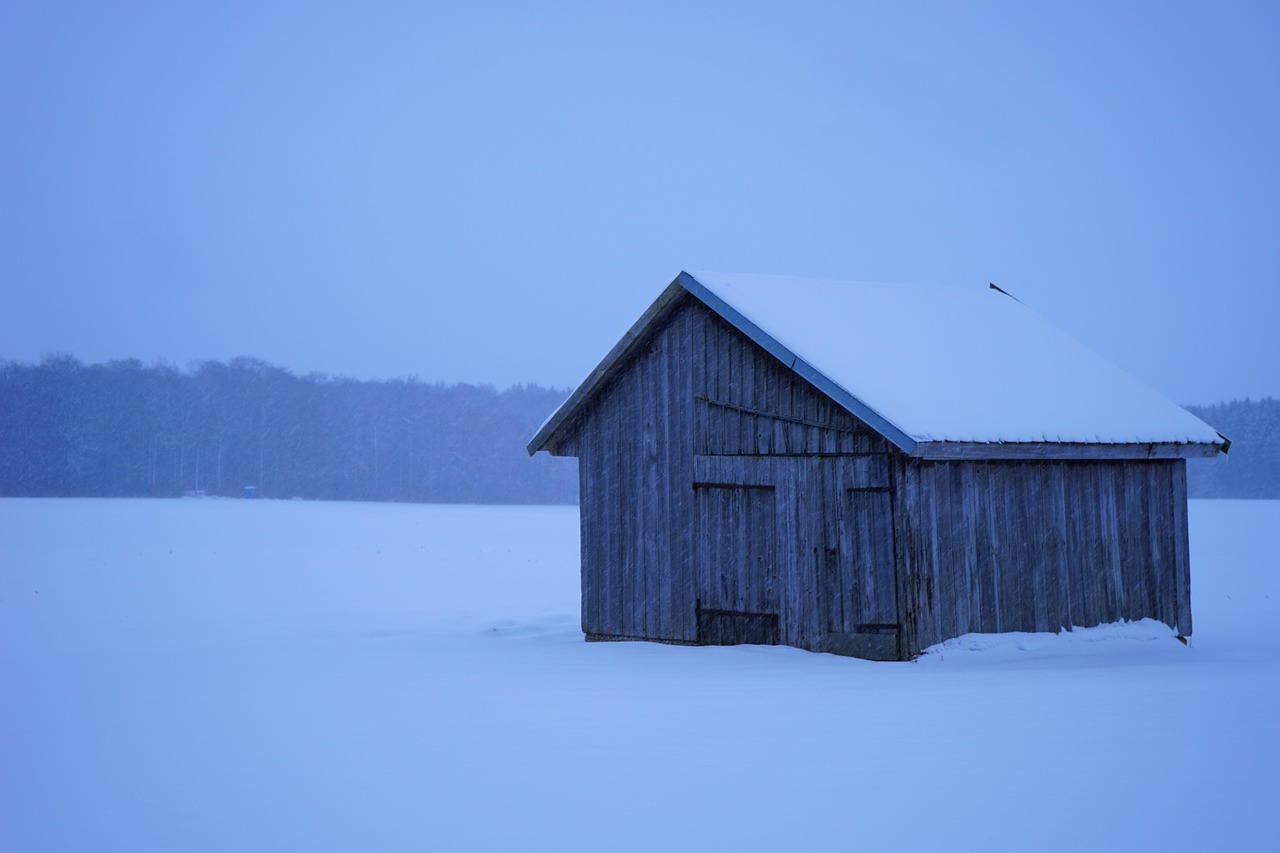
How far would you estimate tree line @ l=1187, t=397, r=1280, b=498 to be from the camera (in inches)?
4437

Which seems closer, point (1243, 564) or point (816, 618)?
point (816, 618)

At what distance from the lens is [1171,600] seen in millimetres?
17062

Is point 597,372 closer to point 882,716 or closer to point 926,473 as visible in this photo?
point 926,473

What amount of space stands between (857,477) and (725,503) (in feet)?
6.66

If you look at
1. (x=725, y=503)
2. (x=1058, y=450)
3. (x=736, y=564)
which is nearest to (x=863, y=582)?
(x=736, y=564)

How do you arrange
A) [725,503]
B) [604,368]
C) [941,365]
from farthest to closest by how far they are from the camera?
1. [604,368]
2. [941,365]
3. [725,503]

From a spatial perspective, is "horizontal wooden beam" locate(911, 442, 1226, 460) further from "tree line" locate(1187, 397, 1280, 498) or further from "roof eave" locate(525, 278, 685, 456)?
"tree line" locate(1187, 397, 1280, 498)

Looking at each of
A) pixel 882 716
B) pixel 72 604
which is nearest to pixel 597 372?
pixel 882 716

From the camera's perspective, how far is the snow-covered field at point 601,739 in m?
7.41

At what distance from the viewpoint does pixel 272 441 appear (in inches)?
4560

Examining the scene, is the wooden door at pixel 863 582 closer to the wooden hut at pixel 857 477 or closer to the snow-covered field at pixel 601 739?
the wooden hut at pixel 857 477

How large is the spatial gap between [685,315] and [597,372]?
4.60 ft

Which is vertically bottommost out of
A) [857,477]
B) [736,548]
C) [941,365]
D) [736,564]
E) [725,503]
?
[736,564]

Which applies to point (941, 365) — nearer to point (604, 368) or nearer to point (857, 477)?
point (857, 477)
